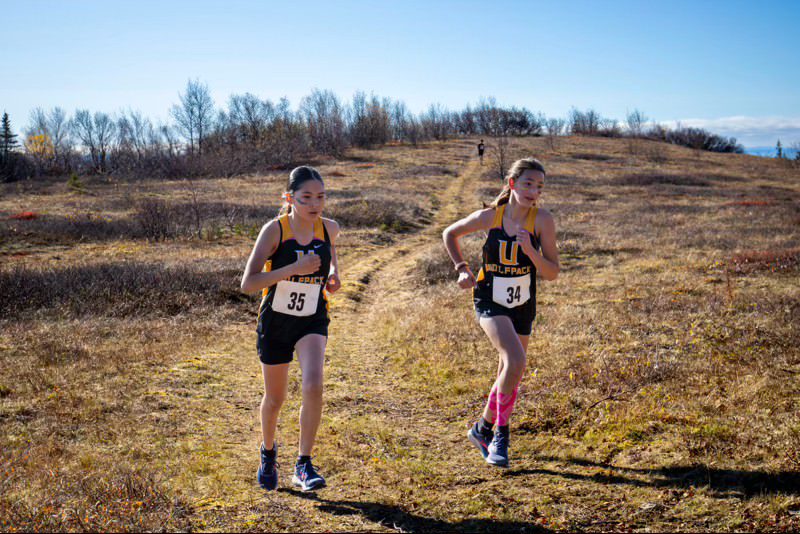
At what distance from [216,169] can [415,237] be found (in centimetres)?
3536

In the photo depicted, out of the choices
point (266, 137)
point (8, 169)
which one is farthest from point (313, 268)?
point (266, 137)

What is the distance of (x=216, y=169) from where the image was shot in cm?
5119

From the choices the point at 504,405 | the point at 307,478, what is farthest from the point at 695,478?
the point at 307,478

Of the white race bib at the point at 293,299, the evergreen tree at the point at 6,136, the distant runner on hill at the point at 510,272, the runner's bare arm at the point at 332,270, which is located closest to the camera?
the white race bib at the point at 293,299

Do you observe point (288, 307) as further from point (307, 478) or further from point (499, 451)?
point (499, 451)

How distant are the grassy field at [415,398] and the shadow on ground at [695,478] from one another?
2 cm

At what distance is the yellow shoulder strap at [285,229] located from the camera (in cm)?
399

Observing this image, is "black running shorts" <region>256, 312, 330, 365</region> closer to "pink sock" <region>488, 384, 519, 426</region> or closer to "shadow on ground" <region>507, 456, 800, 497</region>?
"pink sock" <region>488, 384, 519, 426</region>

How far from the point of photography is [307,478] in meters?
4.02

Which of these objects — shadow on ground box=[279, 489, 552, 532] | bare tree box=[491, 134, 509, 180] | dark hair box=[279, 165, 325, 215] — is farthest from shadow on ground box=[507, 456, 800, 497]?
bare tree box=[491, 134, 509, 180]

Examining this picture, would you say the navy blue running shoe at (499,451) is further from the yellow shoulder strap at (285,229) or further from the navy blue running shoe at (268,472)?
the yellow shoulder strap at (285,229)

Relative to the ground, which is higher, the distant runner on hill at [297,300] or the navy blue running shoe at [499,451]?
the distant runner on hill at [297,300]

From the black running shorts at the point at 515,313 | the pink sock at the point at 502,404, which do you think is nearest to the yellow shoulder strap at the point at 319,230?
the black running shorts at the point at 515,313

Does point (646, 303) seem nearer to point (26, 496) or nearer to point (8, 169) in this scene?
point (26, 496)
